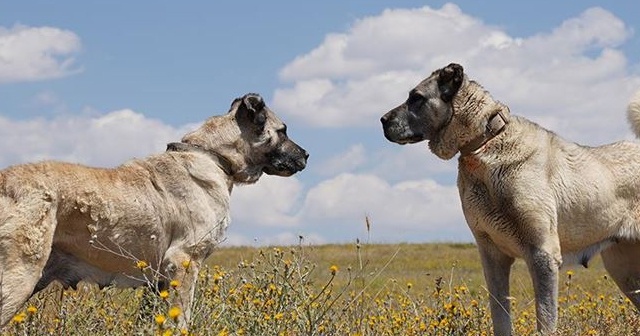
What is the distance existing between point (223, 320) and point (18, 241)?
1.53m

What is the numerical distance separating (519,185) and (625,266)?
178cm

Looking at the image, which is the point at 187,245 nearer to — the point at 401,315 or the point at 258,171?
the point at 258,171

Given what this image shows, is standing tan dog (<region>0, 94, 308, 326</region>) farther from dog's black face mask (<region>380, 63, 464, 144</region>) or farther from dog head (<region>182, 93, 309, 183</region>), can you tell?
dog's black face mask (<region>380, 63, 464, 144</region>)

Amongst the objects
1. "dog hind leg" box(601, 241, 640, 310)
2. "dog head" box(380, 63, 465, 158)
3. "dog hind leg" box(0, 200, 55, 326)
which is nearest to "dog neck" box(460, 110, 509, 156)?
"dog head" box(380, 63, 465, 158)

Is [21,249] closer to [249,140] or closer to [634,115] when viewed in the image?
[249,140]

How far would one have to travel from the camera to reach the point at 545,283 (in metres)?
7.53

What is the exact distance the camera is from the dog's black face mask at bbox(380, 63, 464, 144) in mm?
7984

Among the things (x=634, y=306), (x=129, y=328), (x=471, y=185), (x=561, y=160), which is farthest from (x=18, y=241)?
(x=634, y=306)

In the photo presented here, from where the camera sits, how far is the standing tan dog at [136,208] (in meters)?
6.63

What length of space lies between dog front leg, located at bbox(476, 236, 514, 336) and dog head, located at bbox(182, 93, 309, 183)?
196 centimetres

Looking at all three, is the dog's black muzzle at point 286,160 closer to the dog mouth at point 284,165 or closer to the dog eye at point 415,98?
the dog mouth at point 284,165

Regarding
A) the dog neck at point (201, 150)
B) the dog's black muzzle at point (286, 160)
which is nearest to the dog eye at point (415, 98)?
the dog's black muzzle at point (286, 160)

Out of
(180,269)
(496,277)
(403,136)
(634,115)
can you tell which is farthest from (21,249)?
(634,115)

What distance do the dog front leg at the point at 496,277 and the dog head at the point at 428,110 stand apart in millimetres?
807
